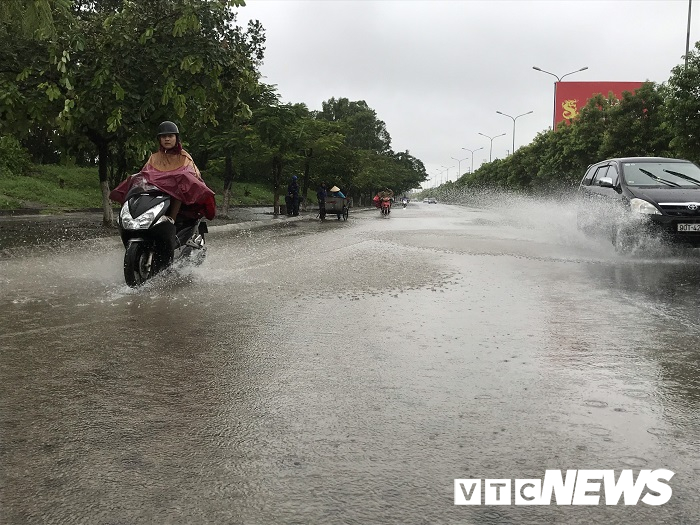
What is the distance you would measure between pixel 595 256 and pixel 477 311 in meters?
6.41

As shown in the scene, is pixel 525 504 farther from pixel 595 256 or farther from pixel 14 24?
pixel 595 256

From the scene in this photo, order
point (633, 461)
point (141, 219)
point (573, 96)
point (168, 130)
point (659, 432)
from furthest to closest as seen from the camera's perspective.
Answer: point (573, 96) < point (168, 130) < point (141, 219) < point (659, 432) < point (633, 461)

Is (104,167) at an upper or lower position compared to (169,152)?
upper

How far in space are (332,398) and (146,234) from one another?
4949 mm

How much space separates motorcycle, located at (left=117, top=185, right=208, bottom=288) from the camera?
806 centimetres

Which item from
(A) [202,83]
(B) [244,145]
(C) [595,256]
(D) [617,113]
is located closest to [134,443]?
(C) [595,256]

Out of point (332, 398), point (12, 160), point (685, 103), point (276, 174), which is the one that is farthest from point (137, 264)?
point (12, 160)

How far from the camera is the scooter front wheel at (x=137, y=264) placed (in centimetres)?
794

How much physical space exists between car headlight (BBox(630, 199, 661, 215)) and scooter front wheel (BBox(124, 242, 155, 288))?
808 cm

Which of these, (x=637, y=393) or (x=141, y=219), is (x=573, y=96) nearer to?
(x=141, y=219)

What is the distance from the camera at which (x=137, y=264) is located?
8.14m

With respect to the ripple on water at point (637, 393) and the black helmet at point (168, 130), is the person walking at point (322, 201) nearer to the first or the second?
the black helmet at point (168, 130)

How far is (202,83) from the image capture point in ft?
52.3

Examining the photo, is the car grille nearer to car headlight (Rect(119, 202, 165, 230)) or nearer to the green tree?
car headlight (Rect(119, 202, 165, 230))
